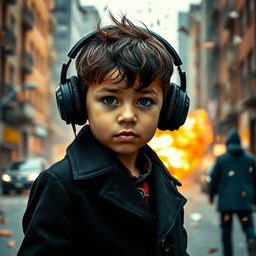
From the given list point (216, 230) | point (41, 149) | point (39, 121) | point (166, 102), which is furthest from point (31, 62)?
point (166, 102)

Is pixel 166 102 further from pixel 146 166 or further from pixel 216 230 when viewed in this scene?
pixel 216 230

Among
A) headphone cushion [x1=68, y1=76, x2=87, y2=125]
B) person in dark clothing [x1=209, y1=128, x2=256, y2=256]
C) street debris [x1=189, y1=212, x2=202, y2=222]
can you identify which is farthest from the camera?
street debris [x1=189, y1=212, x2=202, y2=222]

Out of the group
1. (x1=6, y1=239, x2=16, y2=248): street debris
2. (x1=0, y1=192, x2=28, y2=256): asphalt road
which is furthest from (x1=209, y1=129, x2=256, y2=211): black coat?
(x1=6, y1=239, x2=16, y2=248): street debris

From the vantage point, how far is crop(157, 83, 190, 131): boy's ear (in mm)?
2268

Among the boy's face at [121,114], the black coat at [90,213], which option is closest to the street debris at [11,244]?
the black coat at [90,213]

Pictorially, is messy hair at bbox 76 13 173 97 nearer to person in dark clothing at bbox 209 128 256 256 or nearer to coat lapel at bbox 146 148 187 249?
coat lapel at bbox 146 148 187 249

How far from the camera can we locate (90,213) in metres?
1.92

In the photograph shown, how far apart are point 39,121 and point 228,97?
1755 cm

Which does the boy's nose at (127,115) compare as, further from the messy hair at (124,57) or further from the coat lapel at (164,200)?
the coat lapel at (164,200)

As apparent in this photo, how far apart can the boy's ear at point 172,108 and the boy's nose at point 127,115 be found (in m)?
0.31

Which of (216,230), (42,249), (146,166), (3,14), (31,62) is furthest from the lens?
(31,62)

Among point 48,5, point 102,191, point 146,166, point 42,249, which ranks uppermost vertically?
point 48,5

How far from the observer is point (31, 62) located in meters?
42.3

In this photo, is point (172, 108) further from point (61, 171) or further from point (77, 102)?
point (61, 171)
